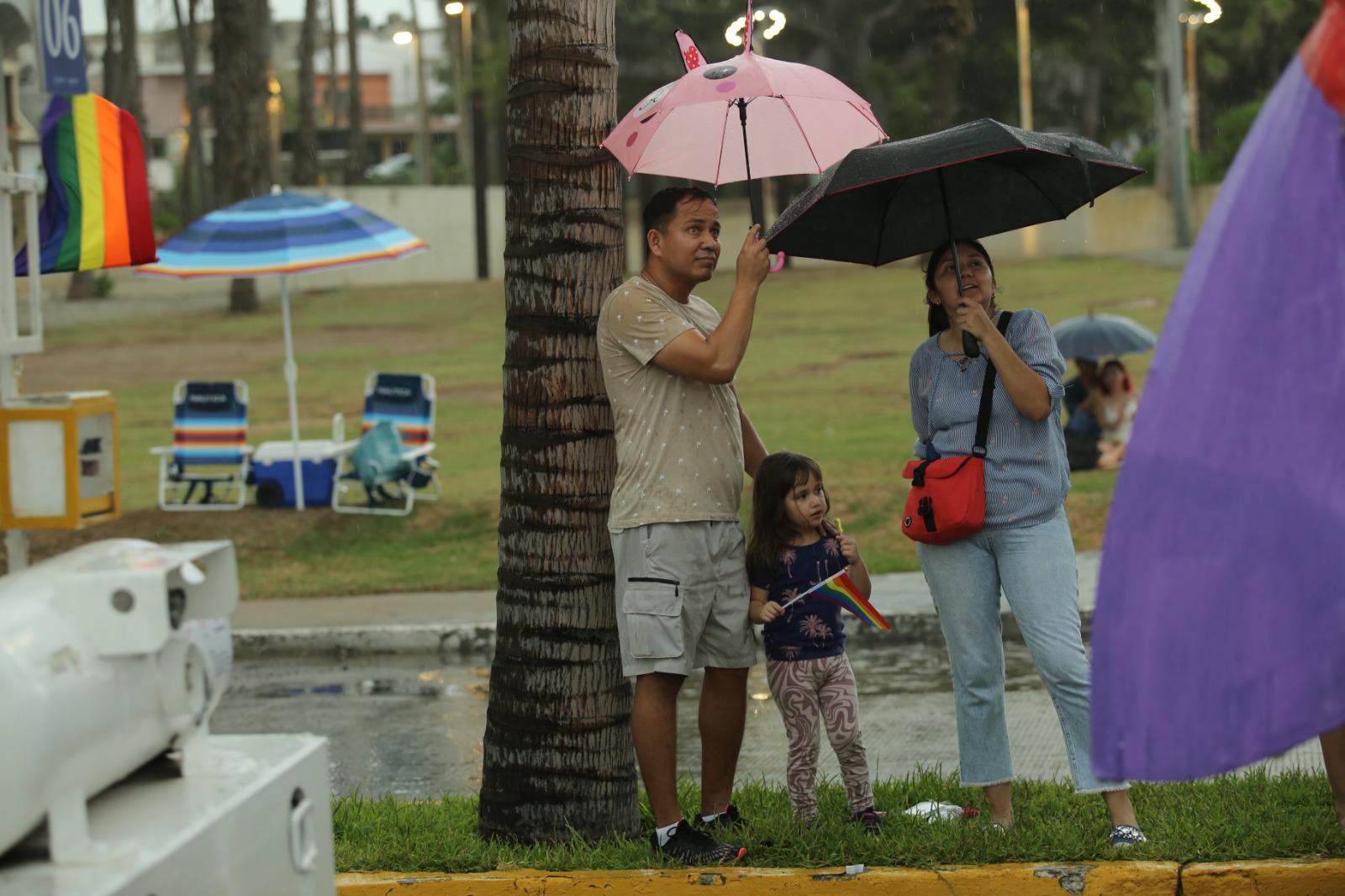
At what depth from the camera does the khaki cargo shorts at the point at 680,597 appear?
16.2ft

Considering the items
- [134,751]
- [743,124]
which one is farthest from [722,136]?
[134,751]

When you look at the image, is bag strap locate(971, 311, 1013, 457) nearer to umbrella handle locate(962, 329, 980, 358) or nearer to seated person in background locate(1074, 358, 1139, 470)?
umbrella handle locate(962, 329, 980, 358)

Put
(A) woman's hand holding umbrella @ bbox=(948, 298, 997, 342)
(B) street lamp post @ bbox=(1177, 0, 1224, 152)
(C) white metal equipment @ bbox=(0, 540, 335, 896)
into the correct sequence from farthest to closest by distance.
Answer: (B) street lamp post @ bbox=(1177, 0, 1224, 152) → (A) woman's hand holding umbrella @ bbox=(948, 298, 997, 342) → (C) white metal equipment @ bbox=(0, 540, 335, 896)

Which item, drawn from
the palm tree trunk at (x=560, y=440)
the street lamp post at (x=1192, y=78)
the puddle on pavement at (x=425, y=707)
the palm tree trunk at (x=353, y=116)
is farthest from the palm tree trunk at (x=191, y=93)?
the palm tree trunk at (x=560, y=440)

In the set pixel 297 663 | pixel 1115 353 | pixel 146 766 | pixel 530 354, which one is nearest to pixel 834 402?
pixel 1115 353

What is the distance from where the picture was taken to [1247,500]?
248 cm

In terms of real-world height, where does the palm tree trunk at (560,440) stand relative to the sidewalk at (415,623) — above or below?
above

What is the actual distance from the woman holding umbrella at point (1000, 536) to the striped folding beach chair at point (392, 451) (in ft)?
29.7

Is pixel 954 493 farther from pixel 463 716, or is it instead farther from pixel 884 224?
pixel 463 716

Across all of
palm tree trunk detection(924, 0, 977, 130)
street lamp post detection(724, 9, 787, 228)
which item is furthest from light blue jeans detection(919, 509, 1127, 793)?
palm tree trunk detection(924, 0, 977, 130)

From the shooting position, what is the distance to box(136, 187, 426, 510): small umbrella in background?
13.5 metres

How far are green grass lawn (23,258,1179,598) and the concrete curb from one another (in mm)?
6653

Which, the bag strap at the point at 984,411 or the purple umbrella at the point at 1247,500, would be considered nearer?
the purple umbrella at the point at 1247,500

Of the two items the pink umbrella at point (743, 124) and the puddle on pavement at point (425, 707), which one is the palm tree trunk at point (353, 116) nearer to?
the puddle on pavement at point (425, 707)
